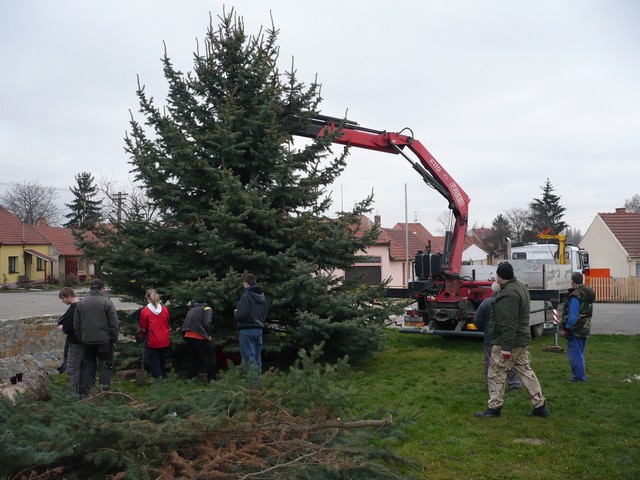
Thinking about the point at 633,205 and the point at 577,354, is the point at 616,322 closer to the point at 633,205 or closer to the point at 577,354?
the point at 577,354

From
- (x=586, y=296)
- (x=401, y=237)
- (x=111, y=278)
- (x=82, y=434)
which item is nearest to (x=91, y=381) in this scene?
(x=111, y=278)

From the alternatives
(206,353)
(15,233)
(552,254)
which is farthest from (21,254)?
(206,353)

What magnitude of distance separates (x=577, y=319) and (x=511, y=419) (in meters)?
2.82

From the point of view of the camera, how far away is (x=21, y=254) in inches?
2041

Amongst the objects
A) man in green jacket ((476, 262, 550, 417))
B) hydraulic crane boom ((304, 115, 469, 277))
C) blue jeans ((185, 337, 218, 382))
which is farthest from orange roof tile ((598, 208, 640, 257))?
blue jeans ((185, 337, 218, 382))

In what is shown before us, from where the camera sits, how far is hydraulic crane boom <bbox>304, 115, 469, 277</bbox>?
46.5 feet

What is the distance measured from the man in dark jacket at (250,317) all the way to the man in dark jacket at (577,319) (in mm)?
4776

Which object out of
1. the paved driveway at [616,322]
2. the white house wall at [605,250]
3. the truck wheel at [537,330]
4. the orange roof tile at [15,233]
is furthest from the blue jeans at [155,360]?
the orange roof tile at [15,233]

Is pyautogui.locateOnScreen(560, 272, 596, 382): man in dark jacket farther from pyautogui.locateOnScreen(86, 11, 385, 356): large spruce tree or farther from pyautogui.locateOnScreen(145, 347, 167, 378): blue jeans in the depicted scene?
pyautogui.locateOnScreen(145, 347, 167, 378): blue jeans

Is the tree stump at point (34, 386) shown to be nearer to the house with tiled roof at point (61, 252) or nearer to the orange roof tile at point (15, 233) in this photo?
the orange roof tile at point (15, 233)

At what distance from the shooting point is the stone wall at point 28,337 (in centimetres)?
1402

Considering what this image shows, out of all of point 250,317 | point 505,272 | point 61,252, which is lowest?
point 250,317

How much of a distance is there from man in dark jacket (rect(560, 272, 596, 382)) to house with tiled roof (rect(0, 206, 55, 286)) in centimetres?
4736

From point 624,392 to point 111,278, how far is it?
352 inches
